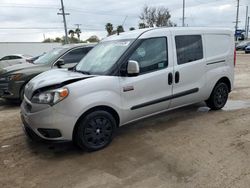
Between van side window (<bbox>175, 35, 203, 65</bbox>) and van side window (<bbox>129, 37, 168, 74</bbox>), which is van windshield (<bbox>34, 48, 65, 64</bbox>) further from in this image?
van side window (<bbox>175, 35, 203, 65</bbox>)

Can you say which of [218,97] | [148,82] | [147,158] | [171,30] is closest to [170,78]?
[148,82]

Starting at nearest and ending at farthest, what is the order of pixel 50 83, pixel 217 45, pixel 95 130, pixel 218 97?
pixel 50 83, pixel 95 130, pixel 217 45, pixel 218 97

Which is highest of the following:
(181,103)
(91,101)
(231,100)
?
(91,101)

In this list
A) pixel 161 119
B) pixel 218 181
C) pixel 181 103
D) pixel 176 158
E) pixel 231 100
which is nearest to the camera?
pixel 218 181

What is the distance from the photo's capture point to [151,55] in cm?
461

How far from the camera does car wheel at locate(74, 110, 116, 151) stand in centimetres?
393

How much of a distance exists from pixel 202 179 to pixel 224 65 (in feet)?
10.9

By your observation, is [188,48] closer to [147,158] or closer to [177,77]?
[177,77]

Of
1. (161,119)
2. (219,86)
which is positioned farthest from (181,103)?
(219,86)

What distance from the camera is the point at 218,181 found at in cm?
313

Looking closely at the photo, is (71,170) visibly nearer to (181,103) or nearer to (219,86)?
(181,103)

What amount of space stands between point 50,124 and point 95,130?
69cm

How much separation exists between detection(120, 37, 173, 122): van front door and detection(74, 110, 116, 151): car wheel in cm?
35

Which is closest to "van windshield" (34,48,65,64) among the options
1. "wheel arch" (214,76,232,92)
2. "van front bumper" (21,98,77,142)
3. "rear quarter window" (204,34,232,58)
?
"van front bumper" (21,98,77,142)
